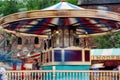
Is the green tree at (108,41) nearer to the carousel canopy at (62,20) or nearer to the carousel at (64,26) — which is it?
the carousel canopy at (62,20)

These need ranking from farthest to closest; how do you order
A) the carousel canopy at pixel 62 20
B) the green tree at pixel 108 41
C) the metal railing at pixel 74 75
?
the green tree at pixel 108 41 < the metal railing at pixel 74 75 < the carousel canopy at pixel 62 20

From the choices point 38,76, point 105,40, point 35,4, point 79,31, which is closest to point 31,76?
point 38,76

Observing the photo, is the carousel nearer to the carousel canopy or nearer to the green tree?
the carousel canopy

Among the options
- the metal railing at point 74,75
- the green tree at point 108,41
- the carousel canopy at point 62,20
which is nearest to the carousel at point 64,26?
the carousel canopy at point 62,20

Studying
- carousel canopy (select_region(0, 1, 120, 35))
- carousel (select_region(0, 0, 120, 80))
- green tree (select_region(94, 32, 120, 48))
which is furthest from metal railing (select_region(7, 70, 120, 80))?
green tree (select_region(94, 32, 120, 48))

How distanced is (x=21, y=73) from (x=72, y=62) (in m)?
2.12

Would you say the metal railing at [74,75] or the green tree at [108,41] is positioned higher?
the metal railing at [74,75]

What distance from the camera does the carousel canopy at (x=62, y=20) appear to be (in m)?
15.7

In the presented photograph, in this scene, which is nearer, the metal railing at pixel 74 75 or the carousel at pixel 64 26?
the carousel at pixel 64 26

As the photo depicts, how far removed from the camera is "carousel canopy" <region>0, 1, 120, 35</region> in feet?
51.5

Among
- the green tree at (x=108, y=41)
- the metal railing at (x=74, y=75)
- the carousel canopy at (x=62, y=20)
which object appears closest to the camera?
the carousel canopy at (x=62, y=20)

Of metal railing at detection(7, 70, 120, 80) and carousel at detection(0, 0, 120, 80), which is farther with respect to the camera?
metal railing at detection(7, 70, 120, 80)

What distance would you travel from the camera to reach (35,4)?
58.7m

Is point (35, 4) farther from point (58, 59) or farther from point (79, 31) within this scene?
point (58, 59)
